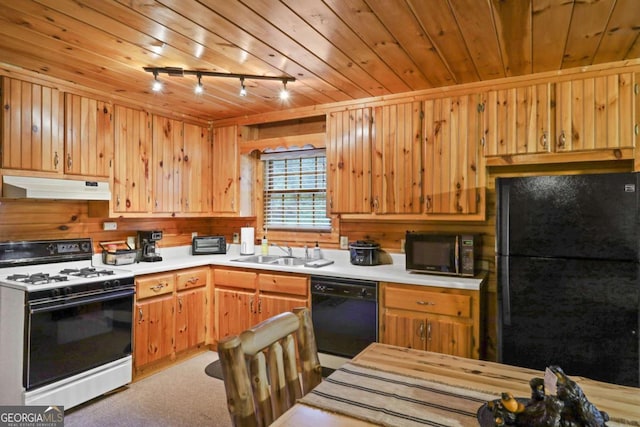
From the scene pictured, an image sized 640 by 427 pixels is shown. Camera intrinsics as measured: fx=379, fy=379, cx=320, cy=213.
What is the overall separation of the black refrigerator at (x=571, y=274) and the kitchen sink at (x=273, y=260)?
1.83 m

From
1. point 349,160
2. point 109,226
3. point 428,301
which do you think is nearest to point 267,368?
point 428,301

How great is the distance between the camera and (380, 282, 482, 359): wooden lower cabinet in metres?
2.57

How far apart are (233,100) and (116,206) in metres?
1.37

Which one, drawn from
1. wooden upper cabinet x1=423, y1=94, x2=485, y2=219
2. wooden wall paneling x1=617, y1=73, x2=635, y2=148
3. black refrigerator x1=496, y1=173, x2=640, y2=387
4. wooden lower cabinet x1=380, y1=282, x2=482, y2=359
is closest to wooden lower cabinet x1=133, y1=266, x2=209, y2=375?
wooden lower cabinet x1=380, y1=282, x2=482, y2=359

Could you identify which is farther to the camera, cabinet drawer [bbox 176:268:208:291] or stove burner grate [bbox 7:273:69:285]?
cabinet drawer [bbox 176:268:208:291]

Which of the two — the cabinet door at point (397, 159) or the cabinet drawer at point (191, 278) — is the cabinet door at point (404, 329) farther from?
the cabinet drawer at point (191, 278)

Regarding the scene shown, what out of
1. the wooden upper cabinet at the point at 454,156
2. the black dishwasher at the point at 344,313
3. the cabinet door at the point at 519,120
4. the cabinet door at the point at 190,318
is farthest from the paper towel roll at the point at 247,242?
the cabinet door at the point at 519,120

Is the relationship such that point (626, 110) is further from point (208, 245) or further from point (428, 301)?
point (208, 245)

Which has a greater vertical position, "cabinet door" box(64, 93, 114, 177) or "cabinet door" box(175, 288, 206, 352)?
"cabinet door" box(64, 93, 114, 177)

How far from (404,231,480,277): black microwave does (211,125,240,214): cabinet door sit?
6.41 ft

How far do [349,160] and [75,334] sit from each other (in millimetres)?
2458

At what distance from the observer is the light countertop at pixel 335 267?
2.70 m

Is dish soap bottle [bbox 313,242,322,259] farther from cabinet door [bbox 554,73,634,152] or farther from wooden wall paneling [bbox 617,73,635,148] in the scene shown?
wooden wall paneling [bbox 617,73,635,148]

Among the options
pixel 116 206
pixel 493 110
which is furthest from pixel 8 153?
pixel 493 110
